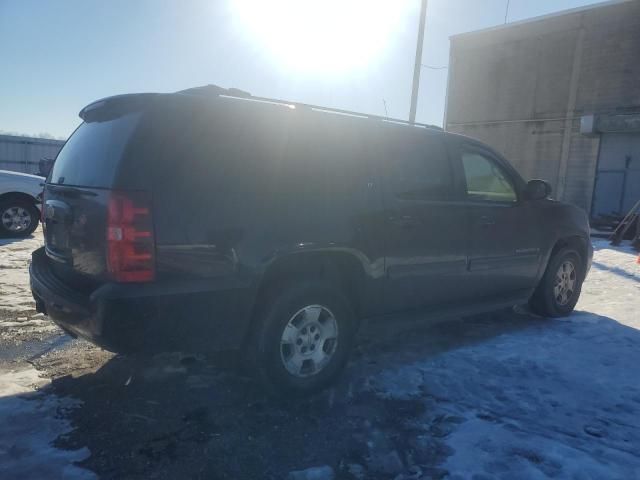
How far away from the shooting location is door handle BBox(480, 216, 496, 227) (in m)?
4.27

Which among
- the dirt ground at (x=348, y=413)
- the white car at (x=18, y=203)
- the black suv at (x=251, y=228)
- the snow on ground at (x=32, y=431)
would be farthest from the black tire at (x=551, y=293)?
the white car at (x=18, y=203)

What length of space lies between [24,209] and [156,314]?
790 centimetres

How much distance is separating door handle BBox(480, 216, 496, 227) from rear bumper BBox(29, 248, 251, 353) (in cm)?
237

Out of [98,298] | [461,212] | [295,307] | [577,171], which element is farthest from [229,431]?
[577,171]

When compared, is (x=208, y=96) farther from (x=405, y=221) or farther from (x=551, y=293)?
(x=551, y=293)

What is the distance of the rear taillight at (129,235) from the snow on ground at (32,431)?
0.96 m

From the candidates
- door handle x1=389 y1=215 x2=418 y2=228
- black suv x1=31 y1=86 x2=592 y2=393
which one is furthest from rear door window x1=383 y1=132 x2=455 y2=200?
door handle x1=389 y1=215 x2=418 y2=228

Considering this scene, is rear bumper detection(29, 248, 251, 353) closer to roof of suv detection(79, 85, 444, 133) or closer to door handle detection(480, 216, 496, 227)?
roof of suv detection(79, 85, 444, 133)

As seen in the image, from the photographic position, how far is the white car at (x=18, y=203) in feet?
28.8

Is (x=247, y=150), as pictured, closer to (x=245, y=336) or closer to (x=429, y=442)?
(x=245, y=336)

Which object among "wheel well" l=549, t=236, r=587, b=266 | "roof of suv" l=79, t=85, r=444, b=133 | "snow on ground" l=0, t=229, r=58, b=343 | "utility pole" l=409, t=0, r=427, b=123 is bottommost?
"snow on ground" l=0, t=229, r=58, b=343

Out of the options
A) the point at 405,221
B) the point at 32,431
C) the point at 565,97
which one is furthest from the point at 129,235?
the point at 565,97

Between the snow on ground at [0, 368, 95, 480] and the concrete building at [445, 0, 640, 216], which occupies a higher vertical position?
the concrete building at [445, 0, 640, 216]

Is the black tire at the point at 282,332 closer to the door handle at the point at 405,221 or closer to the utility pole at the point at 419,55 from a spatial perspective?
the door handle at the point at 405,221
